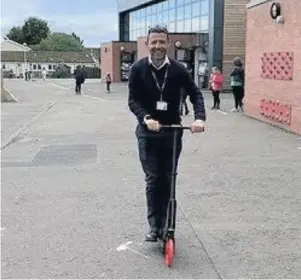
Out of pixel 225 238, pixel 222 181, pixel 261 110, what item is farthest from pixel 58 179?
pixel 261 110

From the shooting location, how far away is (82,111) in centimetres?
2412

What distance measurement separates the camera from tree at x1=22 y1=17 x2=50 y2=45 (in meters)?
141

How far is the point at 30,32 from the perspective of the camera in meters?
142

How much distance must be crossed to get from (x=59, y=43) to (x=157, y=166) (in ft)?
441

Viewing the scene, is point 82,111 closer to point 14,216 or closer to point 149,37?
point 14,216

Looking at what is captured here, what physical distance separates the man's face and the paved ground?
5.45 ft

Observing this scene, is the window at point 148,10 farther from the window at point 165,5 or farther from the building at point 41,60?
the building at point 41,60

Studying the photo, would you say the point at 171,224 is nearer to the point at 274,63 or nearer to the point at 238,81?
the point at 274,63

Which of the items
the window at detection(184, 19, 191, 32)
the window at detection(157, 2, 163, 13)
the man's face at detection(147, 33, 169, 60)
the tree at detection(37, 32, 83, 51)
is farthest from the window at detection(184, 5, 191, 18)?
the tree at detection(37, 32, 83, 51)

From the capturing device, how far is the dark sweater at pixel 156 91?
215 inches

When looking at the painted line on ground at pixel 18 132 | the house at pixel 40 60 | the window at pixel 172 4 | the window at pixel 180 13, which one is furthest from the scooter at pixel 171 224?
the house at pixel 40 60

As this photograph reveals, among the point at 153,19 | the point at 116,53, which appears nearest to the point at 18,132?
the point at 153,19

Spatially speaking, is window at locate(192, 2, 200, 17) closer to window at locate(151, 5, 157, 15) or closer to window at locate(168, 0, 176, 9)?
window at locate(168, 0, 176, 9)

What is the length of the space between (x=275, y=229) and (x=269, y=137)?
8.29m
